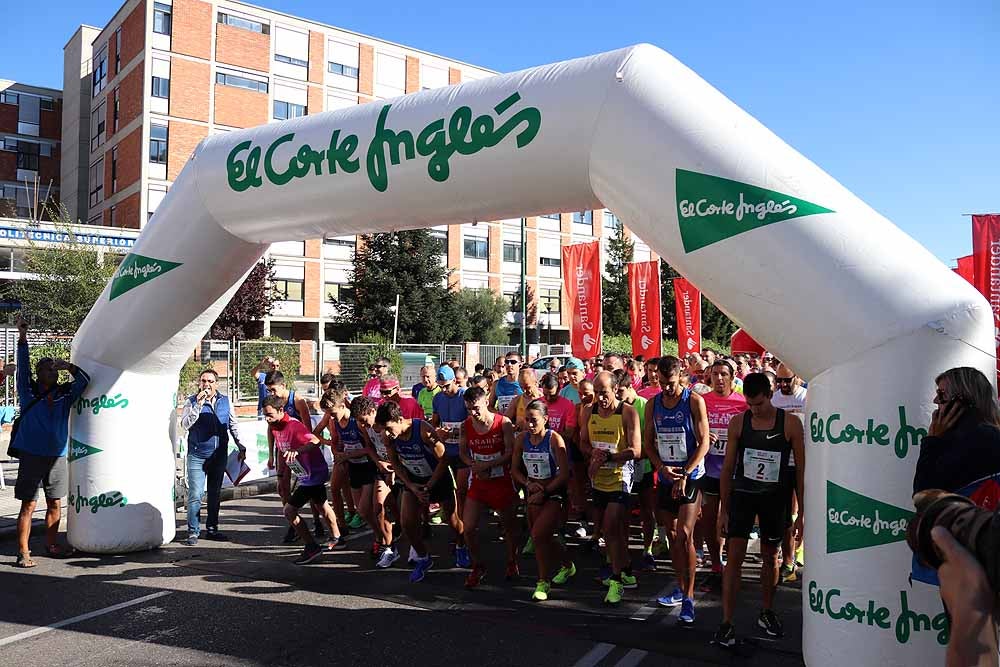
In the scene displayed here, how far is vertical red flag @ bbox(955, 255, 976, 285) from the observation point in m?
11.2

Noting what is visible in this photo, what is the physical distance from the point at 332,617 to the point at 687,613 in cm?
261

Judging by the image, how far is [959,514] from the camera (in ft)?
7.41

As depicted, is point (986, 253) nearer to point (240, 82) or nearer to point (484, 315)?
point (484, 315)

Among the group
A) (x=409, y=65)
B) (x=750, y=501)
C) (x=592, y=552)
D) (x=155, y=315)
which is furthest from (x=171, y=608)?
(x=409, y=65)

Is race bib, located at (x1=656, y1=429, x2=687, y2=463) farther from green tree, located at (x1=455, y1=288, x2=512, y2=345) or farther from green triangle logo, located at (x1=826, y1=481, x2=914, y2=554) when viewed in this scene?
green tree, located at (x1=455, y1=288, x2=512, y2=345)

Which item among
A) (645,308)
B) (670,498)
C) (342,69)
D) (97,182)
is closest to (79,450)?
(670,498)

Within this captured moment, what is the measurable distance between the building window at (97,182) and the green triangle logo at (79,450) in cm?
3952

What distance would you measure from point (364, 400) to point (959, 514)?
536 centimetres

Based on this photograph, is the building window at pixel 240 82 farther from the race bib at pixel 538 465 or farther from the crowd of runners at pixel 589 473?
the race bib at pixel 538 465

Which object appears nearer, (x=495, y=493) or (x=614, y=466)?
(x=614, y=466)

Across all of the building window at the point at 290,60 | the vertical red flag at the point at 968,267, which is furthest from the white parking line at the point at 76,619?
the building window at the point at 290,60

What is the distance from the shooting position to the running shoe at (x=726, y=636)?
196 inches

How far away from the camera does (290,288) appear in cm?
4056

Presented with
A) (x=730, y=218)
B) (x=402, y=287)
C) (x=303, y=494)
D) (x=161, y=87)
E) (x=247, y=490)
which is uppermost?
(x=161, y=87)
